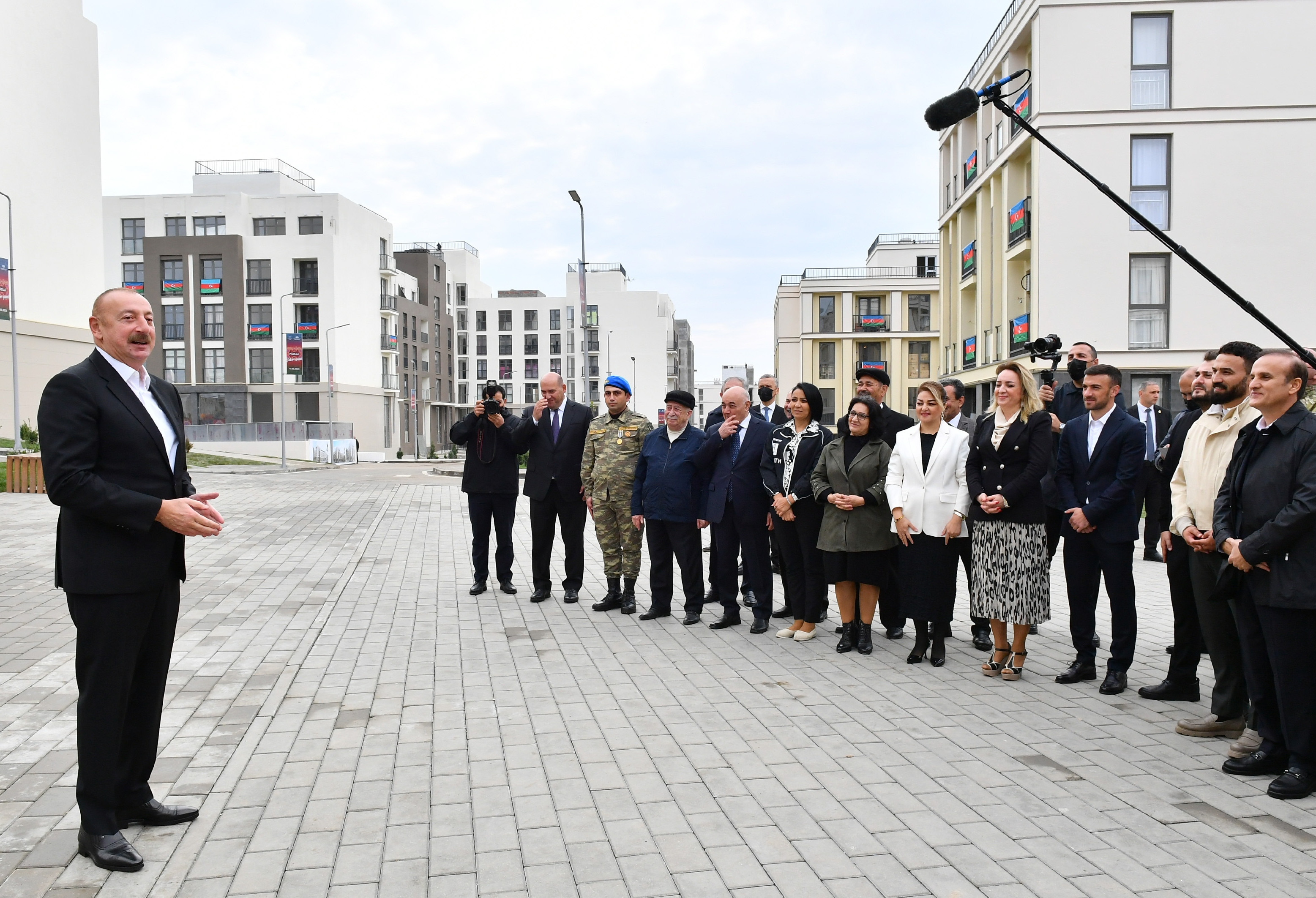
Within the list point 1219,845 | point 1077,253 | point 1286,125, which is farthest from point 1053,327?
point 1219,845

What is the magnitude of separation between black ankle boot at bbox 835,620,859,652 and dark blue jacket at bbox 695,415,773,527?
1271 millimetres

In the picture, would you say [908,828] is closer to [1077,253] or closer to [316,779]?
[316,779]

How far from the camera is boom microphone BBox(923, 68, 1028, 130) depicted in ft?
14.1

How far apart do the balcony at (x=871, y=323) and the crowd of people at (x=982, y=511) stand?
61.1 metres

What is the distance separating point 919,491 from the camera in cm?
668

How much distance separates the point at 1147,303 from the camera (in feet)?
88.9

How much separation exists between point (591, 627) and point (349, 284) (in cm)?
6873

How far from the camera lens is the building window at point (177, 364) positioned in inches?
2672

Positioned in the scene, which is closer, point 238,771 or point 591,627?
point 238,771

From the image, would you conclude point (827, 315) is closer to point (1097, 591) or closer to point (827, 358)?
point (827, 358)

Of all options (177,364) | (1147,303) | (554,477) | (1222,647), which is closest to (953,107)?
(1222,647)

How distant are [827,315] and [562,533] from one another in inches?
2520

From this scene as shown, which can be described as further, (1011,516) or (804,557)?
(804,557)

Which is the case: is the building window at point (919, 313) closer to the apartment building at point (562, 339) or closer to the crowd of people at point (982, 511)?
the apartment building at point (562, 339)
